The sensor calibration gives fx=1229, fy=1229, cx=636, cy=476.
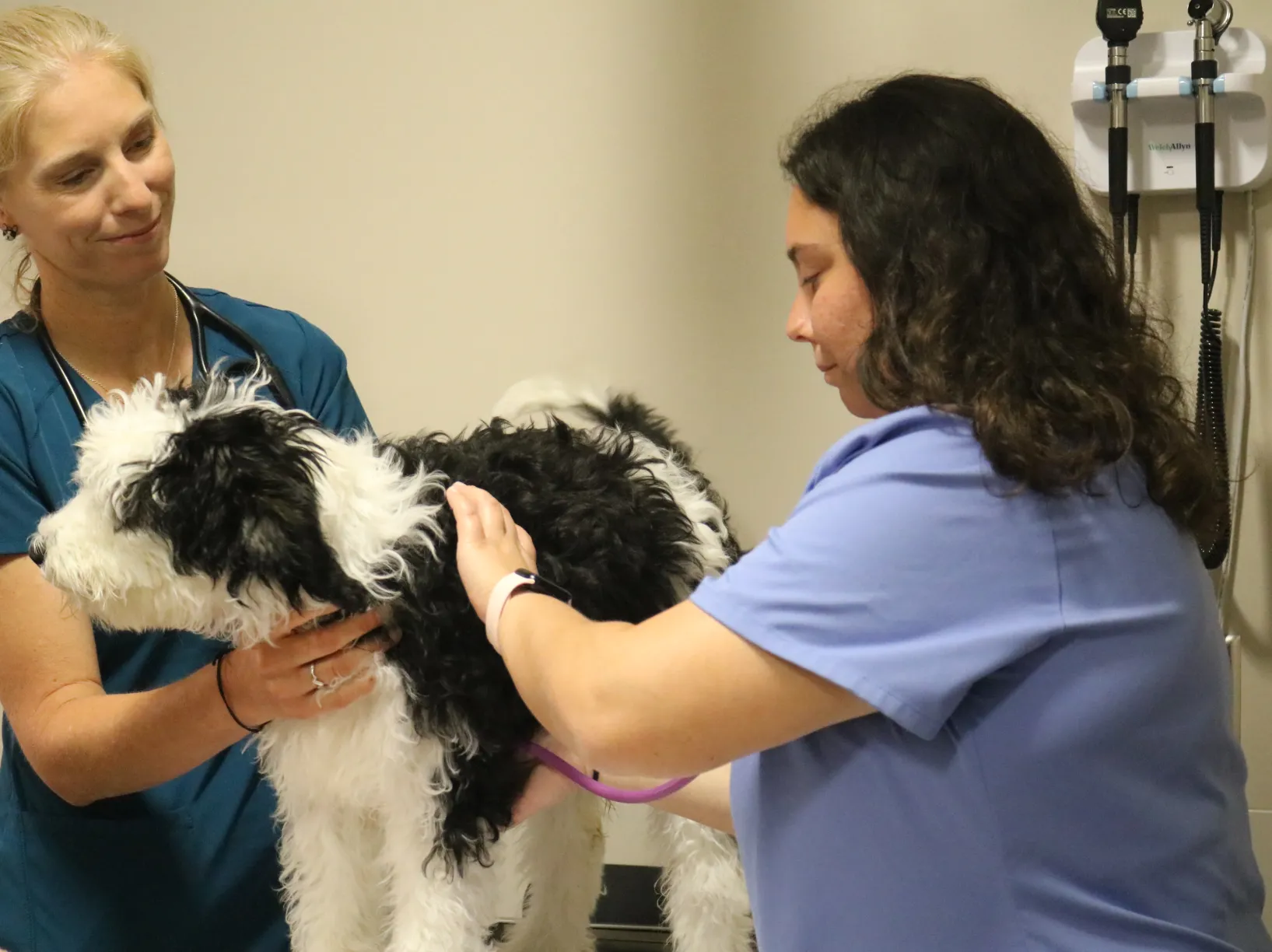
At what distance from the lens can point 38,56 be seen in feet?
4.67

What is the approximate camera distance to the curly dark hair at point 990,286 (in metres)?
0.95

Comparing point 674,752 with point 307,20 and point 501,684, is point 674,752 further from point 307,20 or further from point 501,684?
point 307,20

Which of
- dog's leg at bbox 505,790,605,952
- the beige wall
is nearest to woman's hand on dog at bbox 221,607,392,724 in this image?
dog's leg at bbox 505,790,605,952

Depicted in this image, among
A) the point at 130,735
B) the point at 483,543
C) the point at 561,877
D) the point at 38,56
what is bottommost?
the point at 561,877

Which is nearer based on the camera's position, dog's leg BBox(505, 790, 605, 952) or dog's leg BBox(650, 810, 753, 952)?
dog's leg BBox(650, 810, 753, 952)

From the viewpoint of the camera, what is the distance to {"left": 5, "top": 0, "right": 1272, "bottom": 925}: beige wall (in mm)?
1964

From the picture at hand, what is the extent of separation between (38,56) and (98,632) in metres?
0.69

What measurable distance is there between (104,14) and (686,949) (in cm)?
191

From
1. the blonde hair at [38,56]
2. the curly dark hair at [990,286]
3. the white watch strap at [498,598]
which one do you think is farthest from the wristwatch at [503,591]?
the blonde hair at [38,56]

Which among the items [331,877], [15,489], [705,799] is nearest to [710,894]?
[705,799]

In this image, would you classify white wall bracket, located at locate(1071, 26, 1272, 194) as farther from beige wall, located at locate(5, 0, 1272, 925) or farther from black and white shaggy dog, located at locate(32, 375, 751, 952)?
black and white shaggy dog, located at locate(32, 375, 751, 952)

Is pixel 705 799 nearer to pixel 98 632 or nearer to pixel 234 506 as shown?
pixel 234 506

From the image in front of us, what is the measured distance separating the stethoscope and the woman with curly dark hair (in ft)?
2.10

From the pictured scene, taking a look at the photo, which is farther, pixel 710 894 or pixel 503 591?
pixel 710 894
